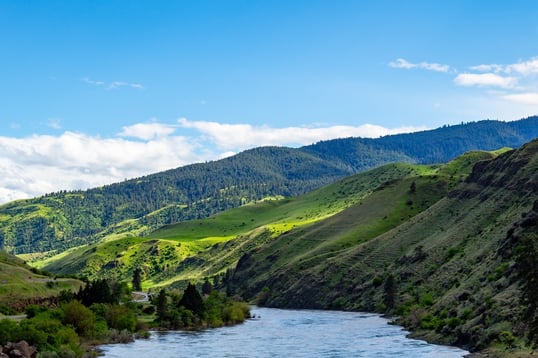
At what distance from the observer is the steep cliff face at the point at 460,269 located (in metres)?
84.9

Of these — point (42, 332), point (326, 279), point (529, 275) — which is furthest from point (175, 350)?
point (326, 279)

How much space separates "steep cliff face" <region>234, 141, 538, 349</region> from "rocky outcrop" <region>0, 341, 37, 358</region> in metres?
54.0

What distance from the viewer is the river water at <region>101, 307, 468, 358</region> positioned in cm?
9162

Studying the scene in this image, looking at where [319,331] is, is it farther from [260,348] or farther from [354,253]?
[354,253]

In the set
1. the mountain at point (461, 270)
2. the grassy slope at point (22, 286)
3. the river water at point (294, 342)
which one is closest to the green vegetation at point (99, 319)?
the river water at point (294, 342)

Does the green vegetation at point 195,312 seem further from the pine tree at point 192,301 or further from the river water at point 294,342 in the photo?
the river water at point 294,342

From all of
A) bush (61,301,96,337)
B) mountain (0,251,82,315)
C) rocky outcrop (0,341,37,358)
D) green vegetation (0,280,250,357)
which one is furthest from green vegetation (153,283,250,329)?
rocky outcrop (0,341,37,358)

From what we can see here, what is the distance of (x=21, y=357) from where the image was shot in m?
76.8

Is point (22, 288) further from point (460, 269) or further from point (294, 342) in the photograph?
Result: point (460, 269)

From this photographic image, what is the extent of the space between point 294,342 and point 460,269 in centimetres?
3926

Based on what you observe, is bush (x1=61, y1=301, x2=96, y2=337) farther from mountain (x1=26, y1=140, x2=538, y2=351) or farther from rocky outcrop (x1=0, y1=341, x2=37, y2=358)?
mountain (x1=26, y1=140, x2=538, y2=351)

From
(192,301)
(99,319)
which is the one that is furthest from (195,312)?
(99,319)

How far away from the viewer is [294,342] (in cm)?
10625

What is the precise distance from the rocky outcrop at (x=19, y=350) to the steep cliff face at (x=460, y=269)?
5395cm
